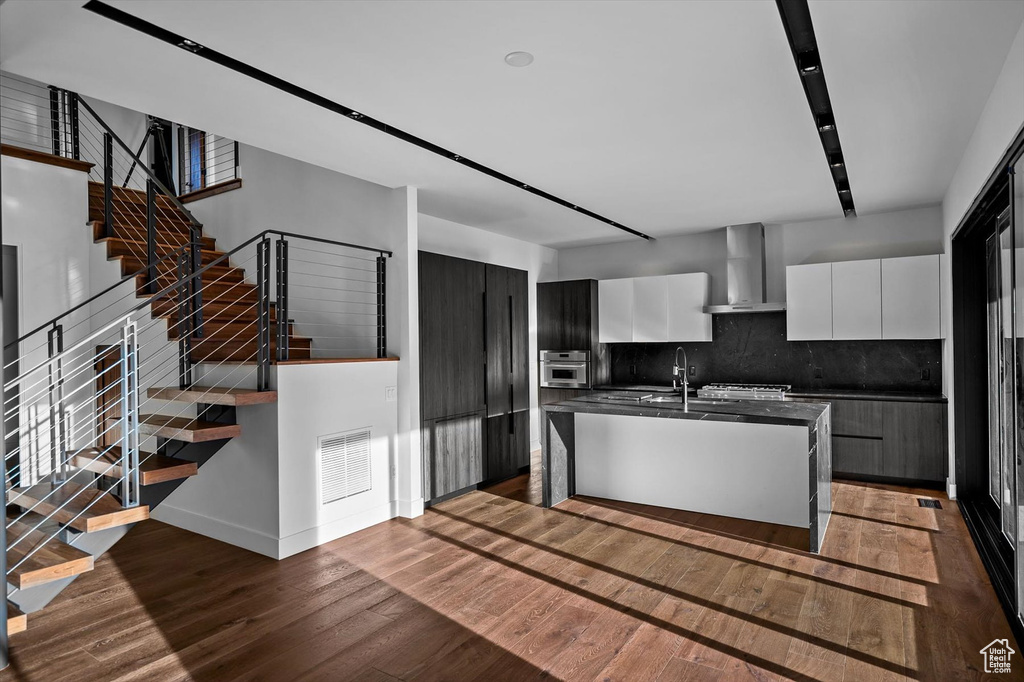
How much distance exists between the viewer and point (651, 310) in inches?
274

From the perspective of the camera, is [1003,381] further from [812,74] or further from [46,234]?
[46,234]

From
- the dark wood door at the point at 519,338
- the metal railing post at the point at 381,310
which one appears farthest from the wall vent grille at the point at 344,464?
the dark wood door at the point at 519,338

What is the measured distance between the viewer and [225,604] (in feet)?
10.4

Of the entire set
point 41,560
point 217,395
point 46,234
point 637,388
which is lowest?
point 41,560

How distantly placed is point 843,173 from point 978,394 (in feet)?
6.47

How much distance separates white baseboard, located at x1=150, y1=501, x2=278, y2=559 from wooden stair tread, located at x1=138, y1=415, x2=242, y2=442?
712 millimetres

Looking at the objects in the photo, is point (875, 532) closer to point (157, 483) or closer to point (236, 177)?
point (157, 483)

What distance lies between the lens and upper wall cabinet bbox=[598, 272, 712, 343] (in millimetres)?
6754

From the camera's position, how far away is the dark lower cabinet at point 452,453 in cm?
497

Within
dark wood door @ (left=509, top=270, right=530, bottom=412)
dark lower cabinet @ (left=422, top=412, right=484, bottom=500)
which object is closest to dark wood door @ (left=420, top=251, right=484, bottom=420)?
dark lower cabinet @ (left=422, top=412, right=484, bottom=500)

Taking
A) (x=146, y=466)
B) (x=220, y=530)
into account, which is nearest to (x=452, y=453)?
(x=220, y=530)

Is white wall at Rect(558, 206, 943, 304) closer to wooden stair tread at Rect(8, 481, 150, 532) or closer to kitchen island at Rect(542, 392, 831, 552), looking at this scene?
kitchen island at Rect(542, 392, 831, 552)

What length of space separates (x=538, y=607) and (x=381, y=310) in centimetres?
270

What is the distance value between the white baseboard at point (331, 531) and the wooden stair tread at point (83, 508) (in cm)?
101
